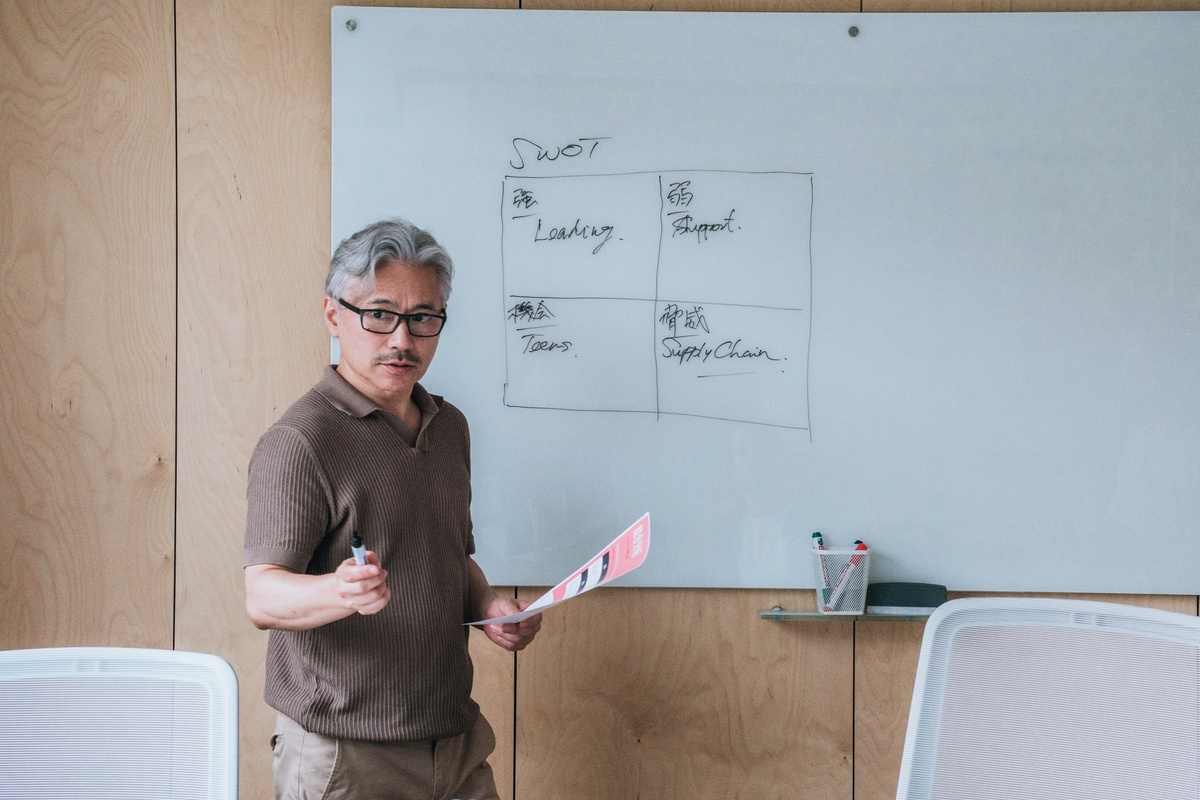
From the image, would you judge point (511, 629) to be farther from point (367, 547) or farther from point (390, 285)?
point (390, 285)

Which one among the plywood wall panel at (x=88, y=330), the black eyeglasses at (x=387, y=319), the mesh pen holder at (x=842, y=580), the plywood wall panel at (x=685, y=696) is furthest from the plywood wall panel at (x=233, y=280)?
the mesh pen holder at (x=842, y=580)

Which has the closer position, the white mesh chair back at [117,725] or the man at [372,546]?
the white mesh chair back at [117,725]

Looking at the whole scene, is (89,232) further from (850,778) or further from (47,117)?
(850,778)

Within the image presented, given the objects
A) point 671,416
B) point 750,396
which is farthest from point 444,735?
point 750,396

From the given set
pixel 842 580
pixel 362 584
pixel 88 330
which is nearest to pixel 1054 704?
pixel 842 580

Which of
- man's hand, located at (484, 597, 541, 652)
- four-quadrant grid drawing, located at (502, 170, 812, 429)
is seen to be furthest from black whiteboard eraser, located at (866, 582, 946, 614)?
man's hand, located at (484, 597, 541, 652)

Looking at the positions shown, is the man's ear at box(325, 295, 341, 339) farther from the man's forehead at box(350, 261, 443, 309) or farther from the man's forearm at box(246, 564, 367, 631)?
the man's forearm at box(246, 564, 367, 631)

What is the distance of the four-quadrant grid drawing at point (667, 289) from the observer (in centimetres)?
171

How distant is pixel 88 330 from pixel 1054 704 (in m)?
1.94

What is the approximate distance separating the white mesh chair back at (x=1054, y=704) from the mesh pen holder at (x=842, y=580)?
0.51 metres

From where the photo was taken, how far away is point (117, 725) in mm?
1043

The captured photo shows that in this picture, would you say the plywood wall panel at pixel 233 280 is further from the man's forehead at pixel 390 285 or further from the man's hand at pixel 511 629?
the man's hand at pixel 511 629

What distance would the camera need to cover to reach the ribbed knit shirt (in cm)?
113

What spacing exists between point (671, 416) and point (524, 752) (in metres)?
0.81
